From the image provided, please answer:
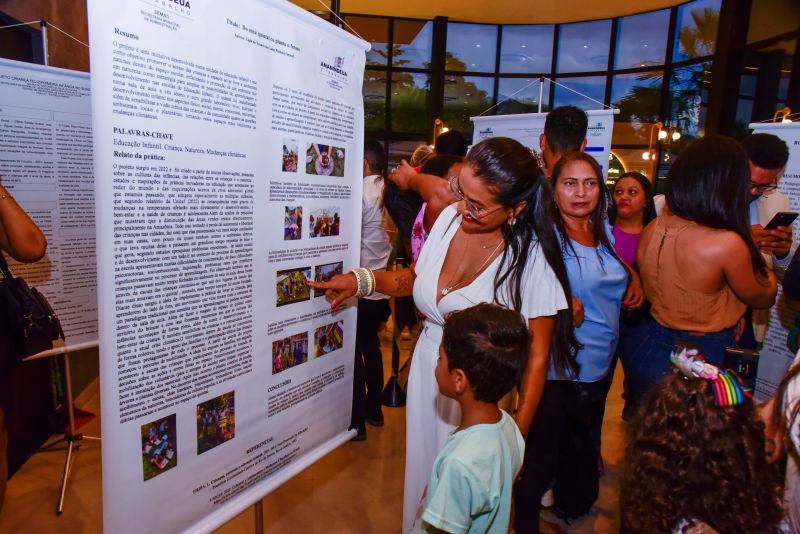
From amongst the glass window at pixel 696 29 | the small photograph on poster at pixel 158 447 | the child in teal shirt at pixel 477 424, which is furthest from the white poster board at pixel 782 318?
the glass window at pixel 696 29

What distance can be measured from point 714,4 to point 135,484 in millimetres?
10165

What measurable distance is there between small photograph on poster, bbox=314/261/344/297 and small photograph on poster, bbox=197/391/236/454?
0.49m

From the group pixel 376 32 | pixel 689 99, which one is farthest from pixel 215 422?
pixel 376 32

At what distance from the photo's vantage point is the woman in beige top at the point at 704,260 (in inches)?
70.1

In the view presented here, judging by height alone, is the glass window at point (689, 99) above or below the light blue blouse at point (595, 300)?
above

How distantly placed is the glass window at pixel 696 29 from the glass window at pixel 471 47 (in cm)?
344

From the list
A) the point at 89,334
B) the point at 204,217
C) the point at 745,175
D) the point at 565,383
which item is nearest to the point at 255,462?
the point at 204,217

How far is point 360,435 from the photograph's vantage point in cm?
321

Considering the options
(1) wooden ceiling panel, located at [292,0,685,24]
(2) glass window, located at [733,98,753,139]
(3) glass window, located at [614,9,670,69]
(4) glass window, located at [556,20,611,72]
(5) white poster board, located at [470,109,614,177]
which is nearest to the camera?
(5) white poster board, located at [470,109,614,177]

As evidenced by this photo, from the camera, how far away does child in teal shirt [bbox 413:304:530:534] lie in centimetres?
119

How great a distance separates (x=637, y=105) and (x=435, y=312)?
9.53 m

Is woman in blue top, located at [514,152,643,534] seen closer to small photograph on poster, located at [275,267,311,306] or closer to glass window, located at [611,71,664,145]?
small photograph on poster, located at [275,267,311,306]

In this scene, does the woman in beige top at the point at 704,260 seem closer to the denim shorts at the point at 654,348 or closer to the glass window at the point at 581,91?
the denim shorts at the point at 654,348

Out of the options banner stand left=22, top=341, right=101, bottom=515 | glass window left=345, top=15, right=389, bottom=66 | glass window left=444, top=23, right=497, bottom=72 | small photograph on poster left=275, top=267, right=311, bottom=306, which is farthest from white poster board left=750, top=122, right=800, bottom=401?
glass window left=345, top=15, right=389, bottom=66
